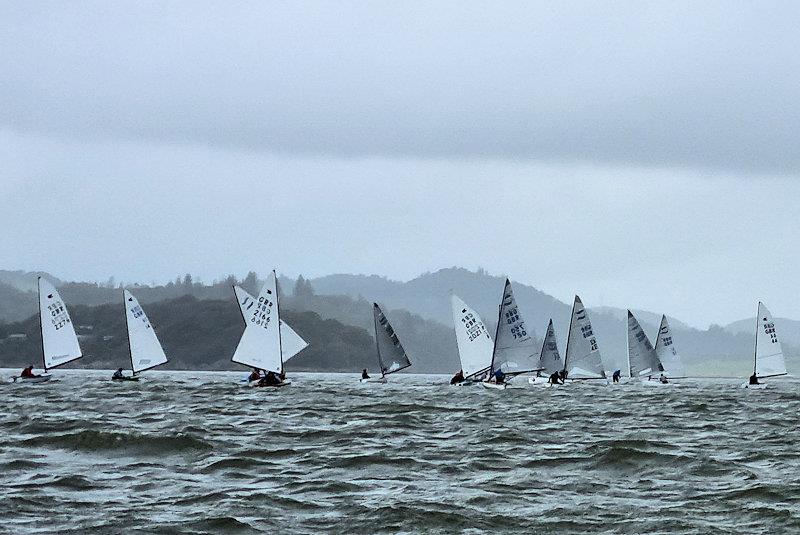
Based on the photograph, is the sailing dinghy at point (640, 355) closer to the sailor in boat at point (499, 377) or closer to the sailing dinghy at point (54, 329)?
the sailor in boat at point (499, 377)

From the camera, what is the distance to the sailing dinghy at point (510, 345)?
2741 inches

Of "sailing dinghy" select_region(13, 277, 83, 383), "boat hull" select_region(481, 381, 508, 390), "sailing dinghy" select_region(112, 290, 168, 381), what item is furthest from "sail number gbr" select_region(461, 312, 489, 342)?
"sailing dinghy" select_region(13, 277, 83, 383)

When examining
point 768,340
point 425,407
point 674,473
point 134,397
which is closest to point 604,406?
point 425,407

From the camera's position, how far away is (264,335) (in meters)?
69.4

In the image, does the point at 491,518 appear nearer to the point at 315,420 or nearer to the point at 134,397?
the point at 315,420

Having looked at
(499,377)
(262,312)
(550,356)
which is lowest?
(499,377)

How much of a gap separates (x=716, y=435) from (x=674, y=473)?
937 cm

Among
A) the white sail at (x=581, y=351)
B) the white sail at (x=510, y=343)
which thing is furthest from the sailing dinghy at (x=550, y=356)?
the white sail at (x=510, y=343)

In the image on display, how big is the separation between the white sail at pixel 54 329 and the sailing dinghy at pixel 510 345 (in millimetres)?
28291

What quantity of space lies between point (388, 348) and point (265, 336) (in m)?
19.4

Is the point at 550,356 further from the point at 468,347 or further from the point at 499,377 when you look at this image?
the point at 499,377

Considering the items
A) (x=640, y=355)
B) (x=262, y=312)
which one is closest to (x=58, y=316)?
(x=262, y=312)

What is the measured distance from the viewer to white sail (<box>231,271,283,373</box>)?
6906 cm

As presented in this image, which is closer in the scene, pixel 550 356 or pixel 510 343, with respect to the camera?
pixel 510 343
